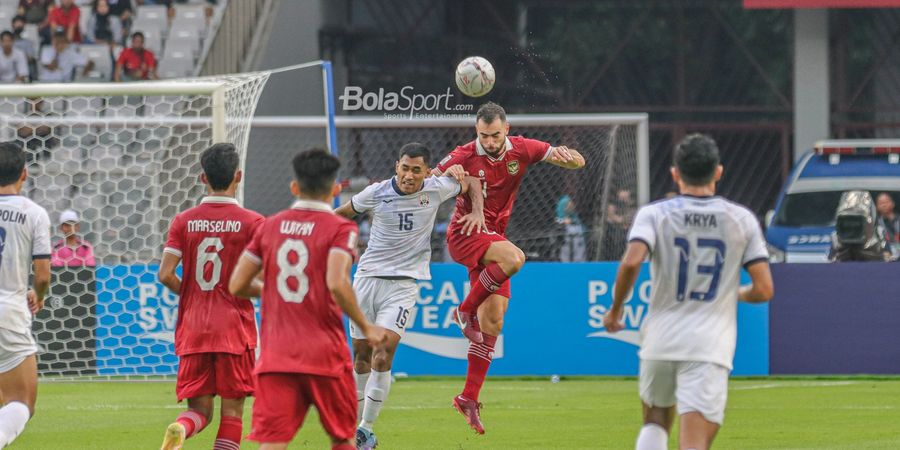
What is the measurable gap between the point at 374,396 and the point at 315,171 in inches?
138

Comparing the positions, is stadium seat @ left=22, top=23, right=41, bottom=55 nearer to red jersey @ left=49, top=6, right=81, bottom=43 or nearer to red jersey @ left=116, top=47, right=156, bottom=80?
red jersey @ left=49, top=6, right=81, bottom=43

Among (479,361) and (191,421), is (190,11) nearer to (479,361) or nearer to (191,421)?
(479,361)

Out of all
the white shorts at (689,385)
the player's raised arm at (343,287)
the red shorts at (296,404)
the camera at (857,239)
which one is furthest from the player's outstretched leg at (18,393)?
the camera at (857,239)

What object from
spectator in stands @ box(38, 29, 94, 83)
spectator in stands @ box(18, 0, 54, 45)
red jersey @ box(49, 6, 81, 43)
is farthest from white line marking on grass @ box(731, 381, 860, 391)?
spectator in stands @ box(18, 0, 54, 45)

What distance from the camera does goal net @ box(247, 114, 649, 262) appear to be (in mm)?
18203

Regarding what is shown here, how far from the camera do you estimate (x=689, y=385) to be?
6.52 metres

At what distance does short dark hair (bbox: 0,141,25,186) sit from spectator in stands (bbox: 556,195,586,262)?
11235mm

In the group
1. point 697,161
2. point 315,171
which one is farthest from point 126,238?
point 697,161

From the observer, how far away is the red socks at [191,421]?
313 inches

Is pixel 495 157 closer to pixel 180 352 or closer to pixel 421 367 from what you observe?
pixel 180 352

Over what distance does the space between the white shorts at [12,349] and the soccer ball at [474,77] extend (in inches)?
168

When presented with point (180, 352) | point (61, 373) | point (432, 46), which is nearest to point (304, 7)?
point (432, 46)

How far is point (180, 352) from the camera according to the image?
7.96m

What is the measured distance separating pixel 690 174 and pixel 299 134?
14.7 metres
